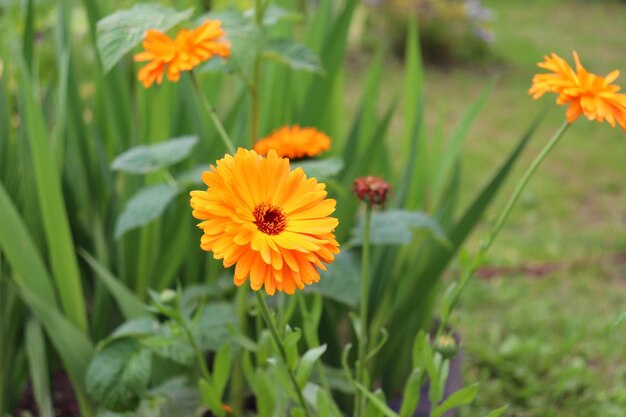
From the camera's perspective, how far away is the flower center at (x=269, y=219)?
67 cm

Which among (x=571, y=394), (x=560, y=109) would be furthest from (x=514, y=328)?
(x=560, y=109)

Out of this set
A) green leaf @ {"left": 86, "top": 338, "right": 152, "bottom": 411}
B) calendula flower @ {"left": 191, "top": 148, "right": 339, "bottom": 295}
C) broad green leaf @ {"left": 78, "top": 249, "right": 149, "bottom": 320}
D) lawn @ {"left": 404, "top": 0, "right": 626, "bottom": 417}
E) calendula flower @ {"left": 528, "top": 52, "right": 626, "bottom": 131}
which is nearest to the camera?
calendula flower @ {"left": 191, "top": 148, "right": 339, "bottom": 295}

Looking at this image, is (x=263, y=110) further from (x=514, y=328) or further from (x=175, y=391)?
(x=514, y=328)

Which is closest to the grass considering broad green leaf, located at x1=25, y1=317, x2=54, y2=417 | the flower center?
the flower center

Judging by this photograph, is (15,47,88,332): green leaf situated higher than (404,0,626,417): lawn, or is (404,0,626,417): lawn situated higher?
(15,47,88,332): green leaf

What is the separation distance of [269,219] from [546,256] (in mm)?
1763

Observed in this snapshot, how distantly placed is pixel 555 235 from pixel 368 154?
1.36 metres

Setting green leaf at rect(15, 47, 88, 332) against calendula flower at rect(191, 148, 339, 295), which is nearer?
calendula flower at rect(191, 148, 339, 295)

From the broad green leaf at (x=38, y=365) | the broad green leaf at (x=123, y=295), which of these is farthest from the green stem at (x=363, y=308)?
the broad green leaf at (x=38, y=365)

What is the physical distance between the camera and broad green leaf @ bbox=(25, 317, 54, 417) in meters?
1.19

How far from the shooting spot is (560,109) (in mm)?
3562

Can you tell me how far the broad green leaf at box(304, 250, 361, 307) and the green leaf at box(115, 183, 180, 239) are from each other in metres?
0.21

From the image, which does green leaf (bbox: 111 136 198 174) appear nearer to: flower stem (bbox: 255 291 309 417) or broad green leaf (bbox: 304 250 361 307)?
broad green leaf (bbox: 304 250 361 307)

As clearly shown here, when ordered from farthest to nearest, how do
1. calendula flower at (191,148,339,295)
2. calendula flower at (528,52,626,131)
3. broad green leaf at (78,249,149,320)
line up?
broad green leaf at (78,249,149,320) → calendula flower at (528,52,626,131) → calendula flower at (191,148,339,295)
